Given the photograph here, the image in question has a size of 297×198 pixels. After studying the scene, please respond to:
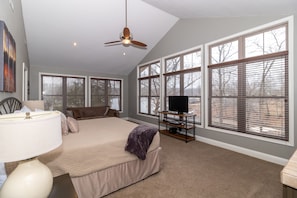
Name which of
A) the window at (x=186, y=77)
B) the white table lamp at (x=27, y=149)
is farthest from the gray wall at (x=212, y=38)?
the white table lamp at (x=27, y=149)

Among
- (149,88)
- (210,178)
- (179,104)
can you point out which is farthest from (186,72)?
(210,178)

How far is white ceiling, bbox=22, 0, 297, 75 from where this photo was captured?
9.96 ft

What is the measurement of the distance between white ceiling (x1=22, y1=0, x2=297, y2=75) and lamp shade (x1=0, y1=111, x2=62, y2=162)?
345cm

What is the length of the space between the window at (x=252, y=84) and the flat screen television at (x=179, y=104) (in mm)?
652

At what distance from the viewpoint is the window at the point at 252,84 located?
2760 mm

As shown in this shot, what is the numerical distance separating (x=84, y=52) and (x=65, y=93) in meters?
2.17

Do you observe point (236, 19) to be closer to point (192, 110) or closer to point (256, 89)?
point (256, 89)

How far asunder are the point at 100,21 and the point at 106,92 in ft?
12.1

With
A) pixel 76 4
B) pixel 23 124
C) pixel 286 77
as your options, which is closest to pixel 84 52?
pixel 76 4

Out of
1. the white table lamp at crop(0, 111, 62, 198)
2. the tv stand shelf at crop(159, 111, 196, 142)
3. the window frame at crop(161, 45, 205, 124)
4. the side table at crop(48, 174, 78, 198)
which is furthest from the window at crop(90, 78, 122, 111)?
the white table lamp at crop(0, 111, 62, 198)

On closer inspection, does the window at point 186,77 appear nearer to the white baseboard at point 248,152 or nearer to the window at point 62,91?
the white baseboard at point 248,152

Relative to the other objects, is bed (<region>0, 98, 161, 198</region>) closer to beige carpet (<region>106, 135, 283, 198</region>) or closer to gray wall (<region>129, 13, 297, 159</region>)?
beige carpet (<region>106, 135, 283, 198</region>)

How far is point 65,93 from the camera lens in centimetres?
630

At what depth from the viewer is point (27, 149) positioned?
2.59 ft
